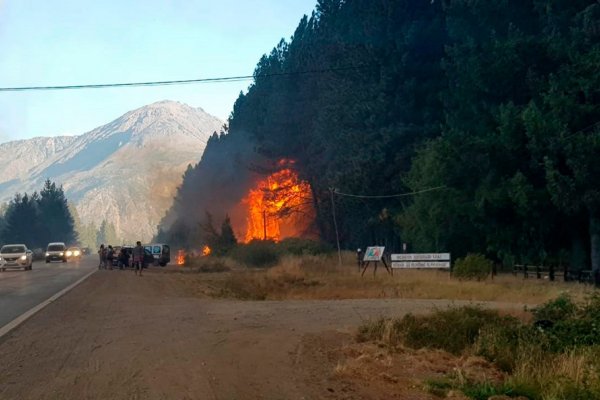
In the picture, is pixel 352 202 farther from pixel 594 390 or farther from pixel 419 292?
pixel 594 390

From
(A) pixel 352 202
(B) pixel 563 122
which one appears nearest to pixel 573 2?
(B) pixel 563 122

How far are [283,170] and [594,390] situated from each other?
7431cm

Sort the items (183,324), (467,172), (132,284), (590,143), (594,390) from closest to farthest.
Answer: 1. (594,390)
2. (183,324)
3. (132,284)
4. (590,143)
5. (467,172)

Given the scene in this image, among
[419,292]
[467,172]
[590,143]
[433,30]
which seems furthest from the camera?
[433,30]

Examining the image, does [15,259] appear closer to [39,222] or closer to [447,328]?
[447,328]

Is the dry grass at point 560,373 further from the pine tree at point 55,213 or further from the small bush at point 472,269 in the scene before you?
the pine tree at point 55,213

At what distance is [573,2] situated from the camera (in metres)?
43.9

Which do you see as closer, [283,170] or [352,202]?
[352,202]

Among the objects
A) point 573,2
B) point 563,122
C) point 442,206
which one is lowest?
point 442,206

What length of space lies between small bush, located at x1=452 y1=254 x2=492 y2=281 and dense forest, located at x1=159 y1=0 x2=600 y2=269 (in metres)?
4.91

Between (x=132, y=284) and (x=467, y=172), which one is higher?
(x=467, y=172)

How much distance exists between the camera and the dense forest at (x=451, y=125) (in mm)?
36469

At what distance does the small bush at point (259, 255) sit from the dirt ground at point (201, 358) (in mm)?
42089

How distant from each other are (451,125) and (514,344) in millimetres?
38079
